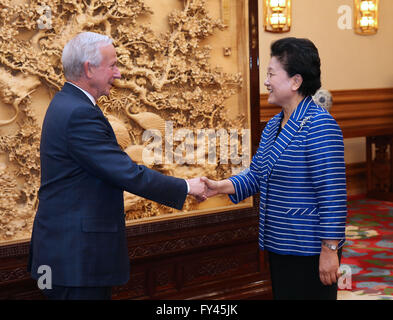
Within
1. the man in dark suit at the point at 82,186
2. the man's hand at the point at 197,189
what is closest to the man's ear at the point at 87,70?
the man in dark suit at the point at 82,186

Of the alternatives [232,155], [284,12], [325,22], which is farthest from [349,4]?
[232,155]

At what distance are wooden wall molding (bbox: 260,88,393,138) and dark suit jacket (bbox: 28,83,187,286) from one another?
5.51 meters

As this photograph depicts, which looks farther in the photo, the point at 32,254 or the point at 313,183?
the point at 32,254

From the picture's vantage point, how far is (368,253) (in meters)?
5.32

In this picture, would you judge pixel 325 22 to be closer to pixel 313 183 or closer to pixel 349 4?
pixel 349 4

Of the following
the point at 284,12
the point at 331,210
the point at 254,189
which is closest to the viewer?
the point at 331,210

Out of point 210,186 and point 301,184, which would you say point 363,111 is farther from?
point 301,184

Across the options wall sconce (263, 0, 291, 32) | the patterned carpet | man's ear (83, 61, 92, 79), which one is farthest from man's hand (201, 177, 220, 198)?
wall sconce (263, 0, 291, 32)

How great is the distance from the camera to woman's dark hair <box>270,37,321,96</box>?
2363mm

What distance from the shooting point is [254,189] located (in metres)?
2.77

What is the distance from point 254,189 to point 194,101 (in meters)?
1.20

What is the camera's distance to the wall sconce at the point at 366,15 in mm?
7836

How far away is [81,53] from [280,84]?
882mm

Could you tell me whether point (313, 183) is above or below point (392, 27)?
below
